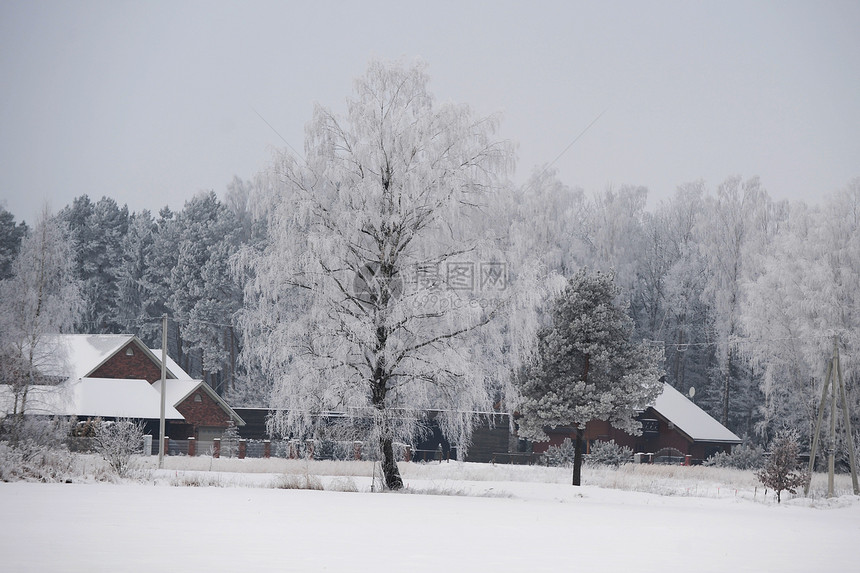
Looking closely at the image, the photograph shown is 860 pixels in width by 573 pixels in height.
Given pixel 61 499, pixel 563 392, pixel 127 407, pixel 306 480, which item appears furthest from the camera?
pixel 127 407

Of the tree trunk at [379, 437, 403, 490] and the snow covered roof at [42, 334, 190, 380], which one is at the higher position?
the snow covered roof at [42, 334, 190, 380]

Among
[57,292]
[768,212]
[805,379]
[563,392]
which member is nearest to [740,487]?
[563,392]

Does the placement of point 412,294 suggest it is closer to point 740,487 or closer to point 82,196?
point 740,487

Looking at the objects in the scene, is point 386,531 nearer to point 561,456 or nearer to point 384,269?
point 384,269

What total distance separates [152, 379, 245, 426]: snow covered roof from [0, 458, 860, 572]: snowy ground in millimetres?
25034

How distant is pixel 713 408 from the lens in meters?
60.8

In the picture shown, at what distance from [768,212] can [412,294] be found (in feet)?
144

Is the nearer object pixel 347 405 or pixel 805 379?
pixel 347 405

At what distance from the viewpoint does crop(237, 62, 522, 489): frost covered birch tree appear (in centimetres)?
2172

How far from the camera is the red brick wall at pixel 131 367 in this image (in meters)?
47.3

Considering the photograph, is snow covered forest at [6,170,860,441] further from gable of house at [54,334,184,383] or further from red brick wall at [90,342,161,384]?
red brick wall at [90,342,161,384]

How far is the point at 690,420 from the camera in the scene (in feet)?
162

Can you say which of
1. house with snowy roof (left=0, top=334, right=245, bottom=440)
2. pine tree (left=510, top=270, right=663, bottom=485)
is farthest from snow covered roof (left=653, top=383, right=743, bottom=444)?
house with snowy roof (left=0, top=334, right=245, bottom=440)

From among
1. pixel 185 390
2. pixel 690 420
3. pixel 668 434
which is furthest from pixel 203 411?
pixel 690 420
